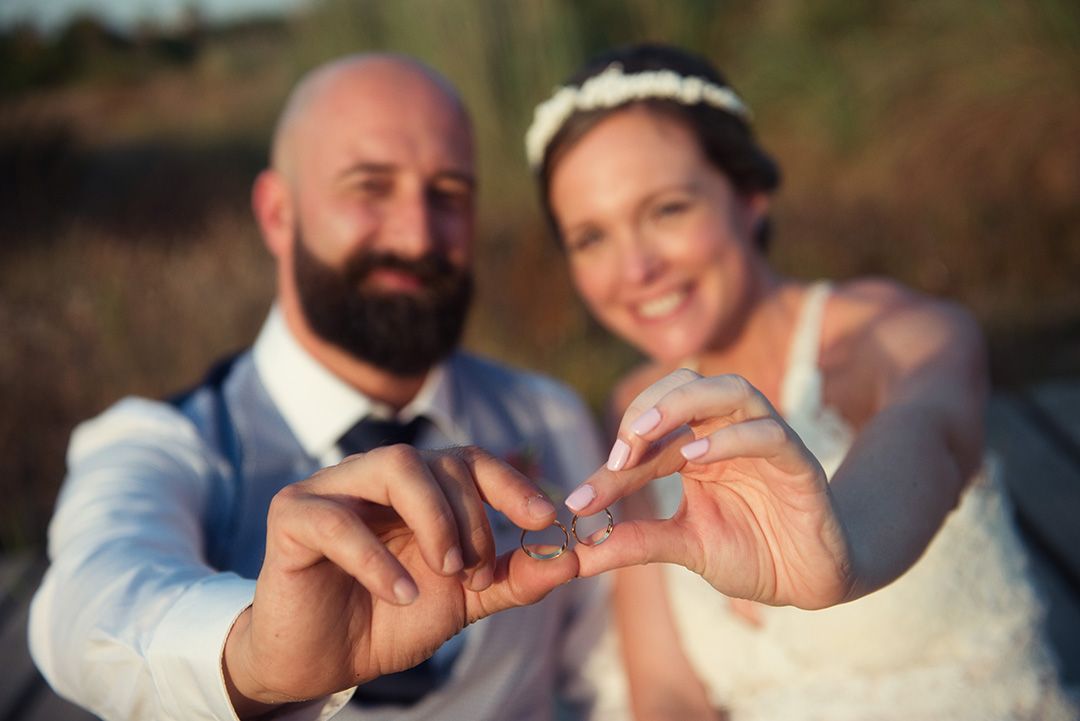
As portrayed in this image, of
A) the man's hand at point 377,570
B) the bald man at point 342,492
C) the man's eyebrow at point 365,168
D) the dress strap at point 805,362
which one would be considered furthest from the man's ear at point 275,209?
the man's hand at point 377,570

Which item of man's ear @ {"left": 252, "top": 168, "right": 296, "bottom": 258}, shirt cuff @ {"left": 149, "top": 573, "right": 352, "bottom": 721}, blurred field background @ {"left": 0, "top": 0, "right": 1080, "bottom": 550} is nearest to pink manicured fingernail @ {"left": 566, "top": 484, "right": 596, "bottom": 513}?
shirt cuff @ {"left": 149, "top": 573, "right": 352, "bottom": 721}

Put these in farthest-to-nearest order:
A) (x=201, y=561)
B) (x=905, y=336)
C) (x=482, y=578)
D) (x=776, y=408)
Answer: (x=905, y=336) → (x=776, y=408) → (x=201, y=561) → (x=482, y=578)

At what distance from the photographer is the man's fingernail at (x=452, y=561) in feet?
3.39

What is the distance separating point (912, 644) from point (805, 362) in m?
0.76

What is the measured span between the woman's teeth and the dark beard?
53 cm

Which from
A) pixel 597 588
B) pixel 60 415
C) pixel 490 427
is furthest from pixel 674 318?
pixel 60 415

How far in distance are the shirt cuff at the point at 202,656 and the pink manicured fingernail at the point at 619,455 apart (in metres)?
0.52

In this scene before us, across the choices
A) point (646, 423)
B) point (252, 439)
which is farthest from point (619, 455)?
point (252, 439)

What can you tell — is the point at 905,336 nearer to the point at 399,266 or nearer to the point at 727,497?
the point at 727,497

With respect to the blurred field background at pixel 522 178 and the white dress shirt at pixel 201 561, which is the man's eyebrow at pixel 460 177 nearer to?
the white dress shirt at pixel 201 561

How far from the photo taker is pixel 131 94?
10117 mm

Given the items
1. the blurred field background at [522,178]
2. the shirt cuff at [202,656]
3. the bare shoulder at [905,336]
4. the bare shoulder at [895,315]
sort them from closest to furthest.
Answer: the shirt cuff at [202,656] < the bare shoulder at [905,336] < the bare shoulder at [895,315] < the blurred field background at [522,178]

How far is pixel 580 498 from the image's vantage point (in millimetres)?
1050

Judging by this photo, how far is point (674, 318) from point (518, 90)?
485cm
